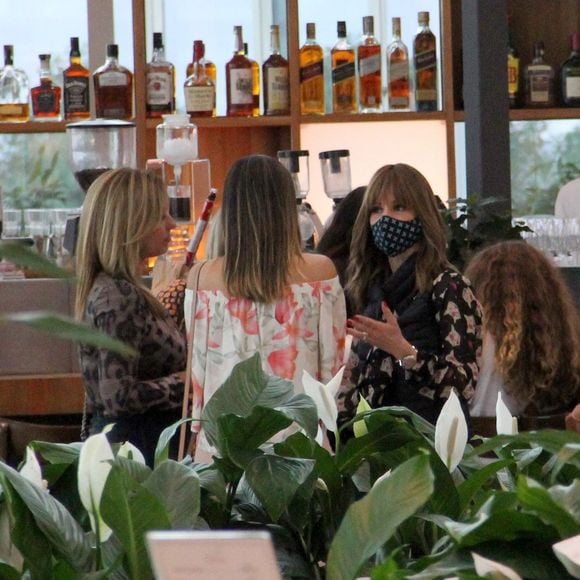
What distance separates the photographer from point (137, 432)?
234 cm

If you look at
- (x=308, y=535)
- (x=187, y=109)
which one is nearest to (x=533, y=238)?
(x=187, y=109)

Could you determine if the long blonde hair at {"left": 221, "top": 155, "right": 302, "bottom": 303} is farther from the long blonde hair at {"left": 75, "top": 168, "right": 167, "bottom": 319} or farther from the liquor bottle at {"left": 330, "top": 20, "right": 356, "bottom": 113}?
the liquor bottle at {"left": 330, "top": 20, "right": 356, "bottom": 113}

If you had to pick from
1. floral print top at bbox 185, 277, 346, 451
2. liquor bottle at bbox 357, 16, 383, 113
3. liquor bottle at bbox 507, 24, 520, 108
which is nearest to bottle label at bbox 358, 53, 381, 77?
liquor bottle at bbox 357, 16, 383, 113

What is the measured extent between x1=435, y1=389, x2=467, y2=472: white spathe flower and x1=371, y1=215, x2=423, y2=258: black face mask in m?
1.45

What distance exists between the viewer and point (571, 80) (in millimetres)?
4738

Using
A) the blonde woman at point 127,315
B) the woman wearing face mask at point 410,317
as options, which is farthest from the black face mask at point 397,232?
the blonde woman at point 127,315

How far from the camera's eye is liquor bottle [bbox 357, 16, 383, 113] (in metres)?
4.30

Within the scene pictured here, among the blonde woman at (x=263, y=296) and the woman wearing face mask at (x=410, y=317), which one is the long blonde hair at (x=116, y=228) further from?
the woman wearing face mask at (x=410, y=317)

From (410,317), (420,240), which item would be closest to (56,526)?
(410,317)

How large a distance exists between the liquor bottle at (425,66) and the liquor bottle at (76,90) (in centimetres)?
118

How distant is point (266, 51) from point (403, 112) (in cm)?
66

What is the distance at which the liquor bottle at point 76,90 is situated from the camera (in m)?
4.18

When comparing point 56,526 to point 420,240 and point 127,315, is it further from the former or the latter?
point 420,240

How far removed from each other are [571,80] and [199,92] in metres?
1.47
